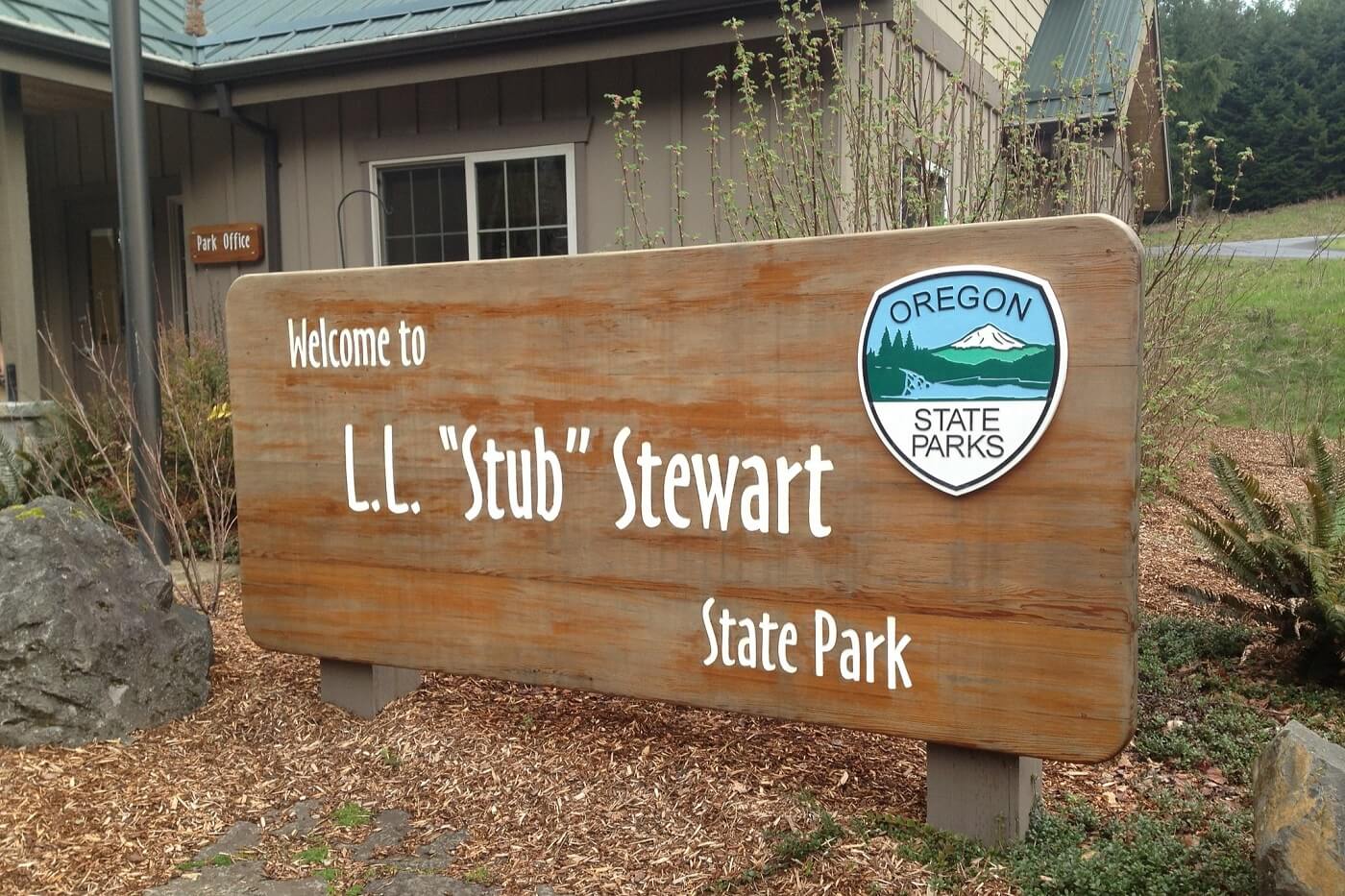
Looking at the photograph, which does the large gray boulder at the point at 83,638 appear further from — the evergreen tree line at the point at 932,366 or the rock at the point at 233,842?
the evergreen tree line at the point at 932,366

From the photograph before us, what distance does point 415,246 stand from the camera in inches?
287

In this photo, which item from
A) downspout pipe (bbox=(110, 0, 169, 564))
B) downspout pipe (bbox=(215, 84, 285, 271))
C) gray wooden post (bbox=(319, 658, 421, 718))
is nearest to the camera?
gray wooden post (bbox=(319, 658, 421, 718))

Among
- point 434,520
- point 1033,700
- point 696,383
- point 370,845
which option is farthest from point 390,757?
point 1033,700

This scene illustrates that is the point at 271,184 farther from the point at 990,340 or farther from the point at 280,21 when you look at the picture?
the point at 990,340

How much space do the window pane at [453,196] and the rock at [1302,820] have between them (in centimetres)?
612

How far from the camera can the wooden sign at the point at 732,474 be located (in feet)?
7.07

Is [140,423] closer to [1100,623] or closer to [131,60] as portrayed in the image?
[131,60]

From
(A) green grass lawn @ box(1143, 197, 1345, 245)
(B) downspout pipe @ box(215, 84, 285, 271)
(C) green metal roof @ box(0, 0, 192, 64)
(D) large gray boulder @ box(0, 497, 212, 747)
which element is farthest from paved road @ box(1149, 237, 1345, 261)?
(D) large gray boulder @ box(0, 497, 212, 747)

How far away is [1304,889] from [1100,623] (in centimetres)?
60

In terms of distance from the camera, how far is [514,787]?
2.81 m

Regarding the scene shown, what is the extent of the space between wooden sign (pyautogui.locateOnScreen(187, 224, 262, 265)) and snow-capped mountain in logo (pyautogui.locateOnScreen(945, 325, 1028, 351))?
266 inches

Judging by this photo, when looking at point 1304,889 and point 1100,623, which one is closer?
point 1304,889

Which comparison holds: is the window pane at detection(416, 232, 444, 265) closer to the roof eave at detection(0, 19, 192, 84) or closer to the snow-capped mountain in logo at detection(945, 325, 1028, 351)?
the roof eave at detection(0, 19, 192, 84)

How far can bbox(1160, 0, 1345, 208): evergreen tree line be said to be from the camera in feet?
104
